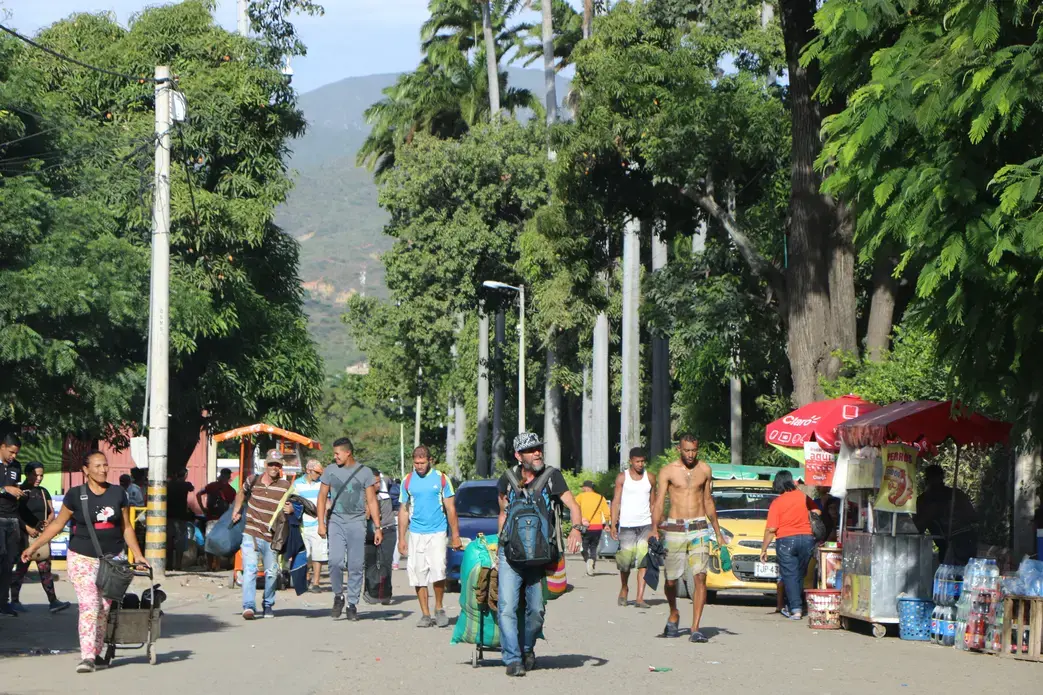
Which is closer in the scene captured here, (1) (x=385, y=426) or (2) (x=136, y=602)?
(2) (x=136, y=602)

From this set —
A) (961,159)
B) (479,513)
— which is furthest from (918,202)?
(479,513)

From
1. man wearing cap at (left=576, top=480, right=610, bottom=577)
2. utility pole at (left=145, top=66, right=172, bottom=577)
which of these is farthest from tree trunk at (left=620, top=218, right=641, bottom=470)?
utility pole at (left=145, top=66, right=172, bottom=577)

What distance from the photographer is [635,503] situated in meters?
18.6

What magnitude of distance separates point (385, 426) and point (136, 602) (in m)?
113

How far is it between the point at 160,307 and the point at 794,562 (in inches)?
367

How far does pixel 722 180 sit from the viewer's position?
86.7ft

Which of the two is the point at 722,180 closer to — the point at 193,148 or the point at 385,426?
the point at 193,148

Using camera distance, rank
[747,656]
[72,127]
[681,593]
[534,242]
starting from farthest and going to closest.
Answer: [534,242] < [72,127] < [681,593] < [747,656]

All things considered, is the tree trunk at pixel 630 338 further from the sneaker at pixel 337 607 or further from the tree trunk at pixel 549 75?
the sneaker at pixel 337 607

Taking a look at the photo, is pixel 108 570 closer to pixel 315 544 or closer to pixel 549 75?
pixel 315 544

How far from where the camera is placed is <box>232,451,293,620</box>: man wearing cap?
16297 mm

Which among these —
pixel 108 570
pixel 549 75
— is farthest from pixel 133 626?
pixel 549 75

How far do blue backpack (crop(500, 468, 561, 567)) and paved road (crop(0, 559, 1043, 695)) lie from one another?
2.96 ft

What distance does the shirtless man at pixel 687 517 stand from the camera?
13.8 meters
